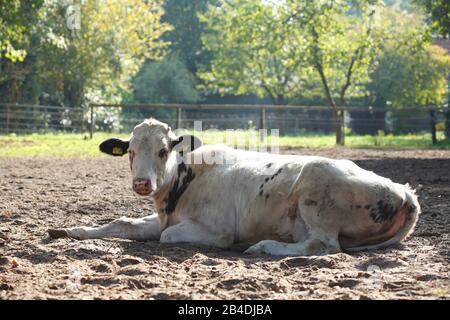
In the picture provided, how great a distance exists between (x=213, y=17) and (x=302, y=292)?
2204 inches

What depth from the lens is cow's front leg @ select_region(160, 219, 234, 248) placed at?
7.18 meters

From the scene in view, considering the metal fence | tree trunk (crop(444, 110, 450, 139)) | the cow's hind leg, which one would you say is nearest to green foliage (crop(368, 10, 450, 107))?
tree trunk (crop(444, 110, 450, 139))

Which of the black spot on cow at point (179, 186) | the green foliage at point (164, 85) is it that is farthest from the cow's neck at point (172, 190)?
the green foliage at point (164, 85)

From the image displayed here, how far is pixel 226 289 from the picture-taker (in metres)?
5.04

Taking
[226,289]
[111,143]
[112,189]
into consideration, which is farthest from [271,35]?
[226,289]

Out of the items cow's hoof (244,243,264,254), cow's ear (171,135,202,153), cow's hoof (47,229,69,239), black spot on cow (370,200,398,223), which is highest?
cow's ear (171,135,202,153)

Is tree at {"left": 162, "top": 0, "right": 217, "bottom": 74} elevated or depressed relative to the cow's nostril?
elevated

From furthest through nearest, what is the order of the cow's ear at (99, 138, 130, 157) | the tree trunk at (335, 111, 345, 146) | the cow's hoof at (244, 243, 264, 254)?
the tree trunk at (335, 111, 345, 146) → the cow's ear at (99, 138, 130, 157) → the cow's hoof at (244, 243, 264, 254)

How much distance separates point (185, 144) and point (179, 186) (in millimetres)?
485

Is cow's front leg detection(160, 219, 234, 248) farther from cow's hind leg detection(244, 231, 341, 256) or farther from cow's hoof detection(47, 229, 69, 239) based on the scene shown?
cow's hoof detection(47, 229, 69, 239)

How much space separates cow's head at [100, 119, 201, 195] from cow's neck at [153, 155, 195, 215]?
39mm

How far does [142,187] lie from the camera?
23.3 ft

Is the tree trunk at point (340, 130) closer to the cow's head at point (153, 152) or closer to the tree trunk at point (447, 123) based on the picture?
the tree trunk at point (447, 123)

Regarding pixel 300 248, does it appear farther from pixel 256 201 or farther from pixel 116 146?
pixel 116 146
